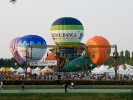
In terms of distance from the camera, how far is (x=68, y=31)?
308 ft

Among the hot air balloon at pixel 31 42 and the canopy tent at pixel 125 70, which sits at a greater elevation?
the hot air balloon at pixel 31 42

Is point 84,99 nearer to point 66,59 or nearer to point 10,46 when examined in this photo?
point 66,59

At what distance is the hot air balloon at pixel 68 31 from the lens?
94125mm

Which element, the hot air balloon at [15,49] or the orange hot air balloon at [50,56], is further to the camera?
the hot air balloon at [15,49]

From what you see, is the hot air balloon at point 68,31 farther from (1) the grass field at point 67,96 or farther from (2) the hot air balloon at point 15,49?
(1) the grass field at point 67,96

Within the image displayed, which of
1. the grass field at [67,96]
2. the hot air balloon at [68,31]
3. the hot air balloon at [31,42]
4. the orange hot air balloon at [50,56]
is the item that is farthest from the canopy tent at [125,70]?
the grass field at [67,96]

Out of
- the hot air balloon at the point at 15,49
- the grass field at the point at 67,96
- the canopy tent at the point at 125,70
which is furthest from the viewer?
the hot air balloon at the point at 15,49

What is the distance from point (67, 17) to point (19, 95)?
203 feet

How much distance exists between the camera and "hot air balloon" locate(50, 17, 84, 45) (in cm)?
9412

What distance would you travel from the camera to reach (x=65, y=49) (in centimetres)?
8781

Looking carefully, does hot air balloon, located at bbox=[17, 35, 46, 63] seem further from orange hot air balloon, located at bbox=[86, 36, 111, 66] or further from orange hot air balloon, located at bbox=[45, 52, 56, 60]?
orange hot air balloon, located at bbox=[86, 36, 111, 66]

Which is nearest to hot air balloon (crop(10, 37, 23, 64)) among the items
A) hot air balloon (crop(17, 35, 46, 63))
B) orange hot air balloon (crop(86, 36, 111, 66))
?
hot air balloon (crop(17, 35, 46, 63))

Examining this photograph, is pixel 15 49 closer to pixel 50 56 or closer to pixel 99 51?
pixel 50 56

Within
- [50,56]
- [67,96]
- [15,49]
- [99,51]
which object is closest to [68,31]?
[50,56]
